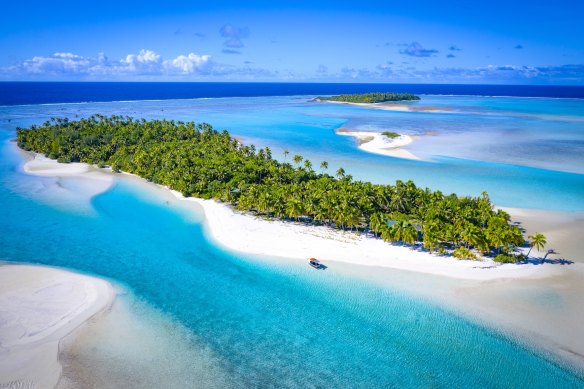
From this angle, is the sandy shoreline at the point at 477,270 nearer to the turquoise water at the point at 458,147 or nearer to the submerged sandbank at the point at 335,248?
the submerged sandbank at the point at 335,248

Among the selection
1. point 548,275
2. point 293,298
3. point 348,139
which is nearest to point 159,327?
point 293,298

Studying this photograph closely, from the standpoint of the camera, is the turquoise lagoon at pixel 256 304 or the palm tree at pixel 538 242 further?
the palm tree at pixel 538 242

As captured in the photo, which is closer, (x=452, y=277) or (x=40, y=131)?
(x=452, y=277)

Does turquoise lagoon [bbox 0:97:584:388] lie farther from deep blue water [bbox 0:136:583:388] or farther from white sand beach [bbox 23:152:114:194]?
white sand beach [bbox 23:152:114:194]

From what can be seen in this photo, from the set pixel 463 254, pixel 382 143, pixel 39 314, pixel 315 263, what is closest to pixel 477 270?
pixel 463 254

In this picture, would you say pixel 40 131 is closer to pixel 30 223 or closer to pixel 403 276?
pixel 30 223

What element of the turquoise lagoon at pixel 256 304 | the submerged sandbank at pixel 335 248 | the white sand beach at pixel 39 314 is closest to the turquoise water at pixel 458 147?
the turquoise lagoon at pixel 256 304
